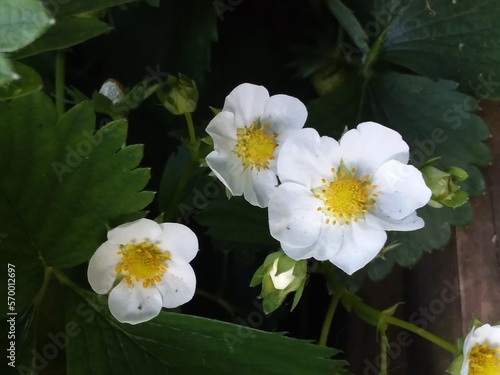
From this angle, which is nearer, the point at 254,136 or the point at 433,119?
the point at 254,136

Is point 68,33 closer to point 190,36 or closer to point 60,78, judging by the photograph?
point 60,78

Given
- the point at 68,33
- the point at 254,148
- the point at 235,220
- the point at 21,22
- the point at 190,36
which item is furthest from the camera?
the point at 190,36

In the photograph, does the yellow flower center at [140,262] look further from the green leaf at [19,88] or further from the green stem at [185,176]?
the green leaf at [19,88]

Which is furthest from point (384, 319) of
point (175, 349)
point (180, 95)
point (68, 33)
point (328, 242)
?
point (68, 33)

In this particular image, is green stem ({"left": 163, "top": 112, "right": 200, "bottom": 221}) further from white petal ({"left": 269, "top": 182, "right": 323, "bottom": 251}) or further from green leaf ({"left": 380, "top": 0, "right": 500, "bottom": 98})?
green leaf ({"left": 380, "top": 0, "right": 500, "bottom": 98})

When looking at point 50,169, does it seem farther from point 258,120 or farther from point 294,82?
point 294,82

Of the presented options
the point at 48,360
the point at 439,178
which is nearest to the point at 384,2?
the point at 439,178

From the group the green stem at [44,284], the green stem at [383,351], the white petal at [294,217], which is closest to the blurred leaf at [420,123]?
the green stem at [383,351]
